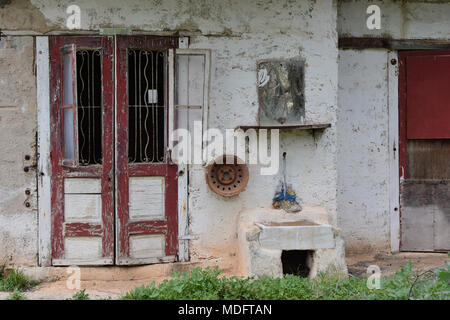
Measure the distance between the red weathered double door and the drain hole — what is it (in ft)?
4.02

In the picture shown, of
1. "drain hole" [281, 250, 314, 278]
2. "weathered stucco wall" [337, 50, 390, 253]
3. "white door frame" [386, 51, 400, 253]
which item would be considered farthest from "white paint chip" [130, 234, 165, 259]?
"white door frame" [386, 51, 400, 253]

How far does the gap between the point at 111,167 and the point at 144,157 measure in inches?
14.6

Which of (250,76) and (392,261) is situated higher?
(250,76)

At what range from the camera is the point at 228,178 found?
527 centimetres

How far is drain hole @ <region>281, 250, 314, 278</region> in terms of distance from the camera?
200 inches

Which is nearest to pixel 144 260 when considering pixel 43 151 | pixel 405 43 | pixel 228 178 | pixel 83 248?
pixel 83 248

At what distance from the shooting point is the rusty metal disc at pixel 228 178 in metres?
5.22

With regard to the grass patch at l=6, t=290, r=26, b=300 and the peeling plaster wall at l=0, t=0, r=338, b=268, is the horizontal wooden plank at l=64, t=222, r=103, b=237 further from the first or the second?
the grass patch at l=6, t=290, r=26, b=300

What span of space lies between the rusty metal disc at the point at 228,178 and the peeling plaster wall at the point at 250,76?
0.42 ft

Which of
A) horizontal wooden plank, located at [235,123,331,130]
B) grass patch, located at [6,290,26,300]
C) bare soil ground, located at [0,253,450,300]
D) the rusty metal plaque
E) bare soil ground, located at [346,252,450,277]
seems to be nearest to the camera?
grass patch, located at [6,290,26,300]

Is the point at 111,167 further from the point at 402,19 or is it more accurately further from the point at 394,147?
the point at 402,19

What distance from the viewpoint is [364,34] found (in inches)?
236

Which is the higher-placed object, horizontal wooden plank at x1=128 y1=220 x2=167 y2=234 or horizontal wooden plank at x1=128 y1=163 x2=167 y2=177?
horizontal wooden plank at x1=128 y1=163 x2=167 y2=177

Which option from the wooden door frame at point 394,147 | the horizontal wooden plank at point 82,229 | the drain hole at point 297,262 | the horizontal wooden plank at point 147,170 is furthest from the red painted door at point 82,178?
the wooden door frame at point 394,147
